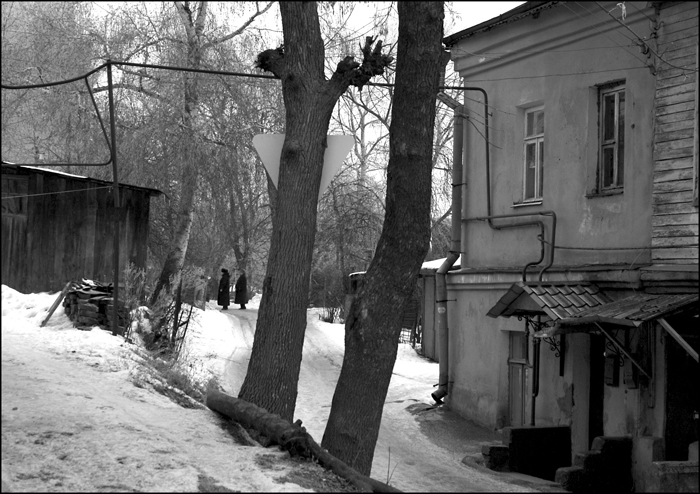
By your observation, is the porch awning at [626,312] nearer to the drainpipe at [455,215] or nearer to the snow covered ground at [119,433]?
the snow covered ground at [119,433]

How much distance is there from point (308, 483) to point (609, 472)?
6446mm

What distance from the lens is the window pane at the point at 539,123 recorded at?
47.1 ft

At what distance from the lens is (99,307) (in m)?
12.9

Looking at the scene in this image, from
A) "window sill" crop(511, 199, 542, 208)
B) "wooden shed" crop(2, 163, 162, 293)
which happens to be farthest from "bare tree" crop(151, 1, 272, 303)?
"window sill" crop(511, 199, 542, 208)

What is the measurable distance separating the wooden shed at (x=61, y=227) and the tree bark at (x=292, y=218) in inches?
282

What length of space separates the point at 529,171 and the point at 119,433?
31.5ft

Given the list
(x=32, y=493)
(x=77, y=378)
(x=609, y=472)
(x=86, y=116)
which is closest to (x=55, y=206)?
(x=86, y=116)

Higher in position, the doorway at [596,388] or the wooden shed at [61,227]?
the wooden shed at [61,227]

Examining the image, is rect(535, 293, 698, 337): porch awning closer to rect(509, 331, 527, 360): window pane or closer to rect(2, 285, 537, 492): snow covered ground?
rect(2, 285, 537, 492): snow covered ground

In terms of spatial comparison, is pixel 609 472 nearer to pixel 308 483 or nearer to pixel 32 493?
pixel 308 483

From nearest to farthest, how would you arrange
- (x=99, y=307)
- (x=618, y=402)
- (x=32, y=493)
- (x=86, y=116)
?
(x=32, y=493) → (x=618, y=402) → (x=99, y=307) → (x=86, y=116)

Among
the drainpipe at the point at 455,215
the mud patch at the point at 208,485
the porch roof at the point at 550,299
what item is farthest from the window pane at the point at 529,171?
the mud patch at the point at 208,485

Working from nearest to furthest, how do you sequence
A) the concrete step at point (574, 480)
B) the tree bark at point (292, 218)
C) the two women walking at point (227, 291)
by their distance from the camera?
the tree bark at point (292, 218), the concrete step at point (574, 480), the two women walking at point (227, 291)

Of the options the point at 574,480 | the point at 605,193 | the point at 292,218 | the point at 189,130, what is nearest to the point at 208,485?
the point at 292,218
